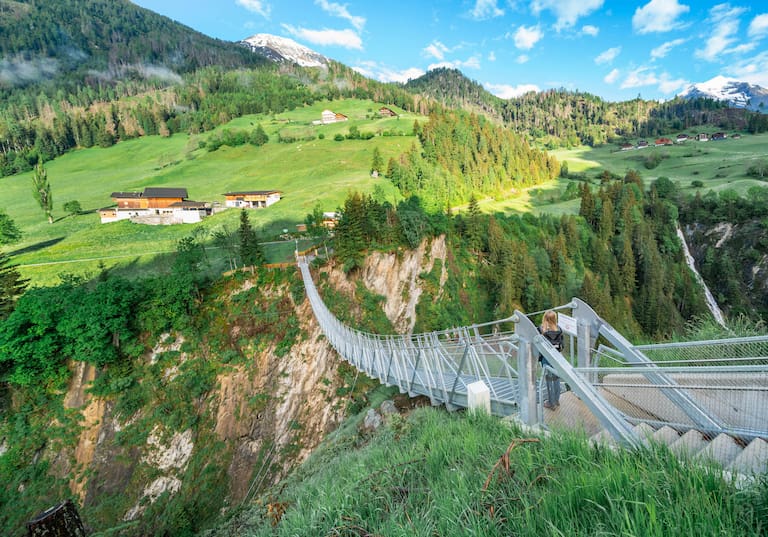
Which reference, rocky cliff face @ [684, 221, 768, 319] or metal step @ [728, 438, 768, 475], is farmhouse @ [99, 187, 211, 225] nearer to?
metal step @ [728, 438, 768, 475]

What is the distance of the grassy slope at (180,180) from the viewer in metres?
35.6

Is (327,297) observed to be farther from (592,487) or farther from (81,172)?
(81,172)

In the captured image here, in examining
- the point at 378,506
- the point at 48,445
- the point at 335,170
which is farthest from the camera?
the point at 335,170

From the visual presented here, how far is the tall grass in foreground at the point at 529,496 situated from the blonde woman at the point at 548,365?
4.13 feet

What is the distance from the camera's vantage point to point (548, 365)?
4.61 meters

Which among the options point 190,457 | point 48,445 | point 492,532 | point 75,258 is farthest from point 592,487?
point 75,258

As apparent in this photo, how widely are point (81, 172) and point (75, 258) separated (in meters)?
54.3

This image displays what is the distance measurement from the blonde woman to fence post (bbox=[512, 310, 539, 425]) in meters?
0.28

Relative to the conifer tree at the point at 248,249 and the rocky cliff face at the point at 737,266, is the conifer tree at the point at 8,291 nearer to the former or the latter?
the conifer tree at the point at 248,249

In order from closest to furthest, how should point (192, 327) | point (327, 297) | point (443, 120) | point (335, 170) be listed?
point (192, 327) → point (327, 297) → point (335, 170) → point (443, 120)

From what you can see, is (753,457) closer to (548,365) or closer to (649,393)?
(649,393)

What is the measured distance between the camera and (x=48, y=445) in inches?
732

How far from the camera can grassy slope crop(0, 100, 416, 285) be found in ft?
117

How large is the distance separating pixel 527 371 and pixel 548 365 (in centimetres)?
37
